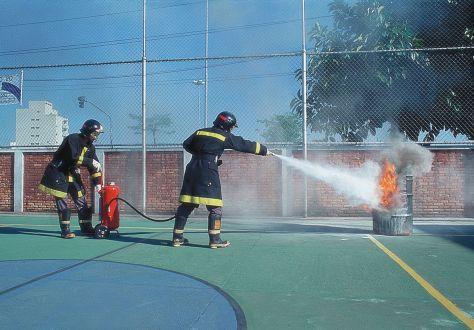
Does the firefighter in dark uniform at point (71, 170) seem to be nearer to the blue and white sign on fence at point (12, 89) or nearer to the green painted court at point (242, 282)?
the green painted court at point (242, 282)

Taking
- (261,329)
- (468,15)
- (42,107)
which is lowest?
(261,329)

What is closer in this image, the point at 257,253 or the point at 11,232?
the point at 257,253

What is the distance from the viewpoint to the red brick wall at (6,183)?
11336 mm

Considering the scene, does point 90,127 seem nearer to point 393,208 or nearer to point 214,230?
point 214,230

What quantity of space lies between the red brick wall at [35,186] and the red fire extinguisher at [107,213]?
441 centimetres

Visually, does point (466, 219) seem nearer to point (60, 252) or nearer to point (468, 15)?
point (468, 15)

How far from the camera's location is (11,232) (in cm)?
794

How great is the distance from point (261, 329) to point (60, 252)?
397 centimetres

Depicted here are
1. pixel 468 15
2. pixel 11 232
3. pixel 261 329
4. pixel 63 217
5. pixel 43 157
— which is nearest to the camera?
pixel 261 329

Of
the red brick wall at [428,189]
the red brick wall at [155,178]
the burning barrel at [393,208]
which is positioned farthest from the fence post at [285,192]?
the burning barrel at [393,208]

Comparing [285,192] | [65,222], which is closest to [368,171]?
[285,192]

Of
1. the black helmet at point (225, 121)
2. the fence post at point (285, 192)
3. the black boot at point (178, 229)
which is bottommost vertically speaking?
the black boot at point (178, 229)

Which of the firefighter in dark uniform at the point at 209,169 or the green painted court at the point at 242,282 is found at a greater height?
the firefighter in dark uniform at the point at 209,169

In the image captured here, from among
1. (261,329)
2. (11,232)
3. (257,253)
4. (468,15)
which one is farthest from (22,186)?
(468,15)
